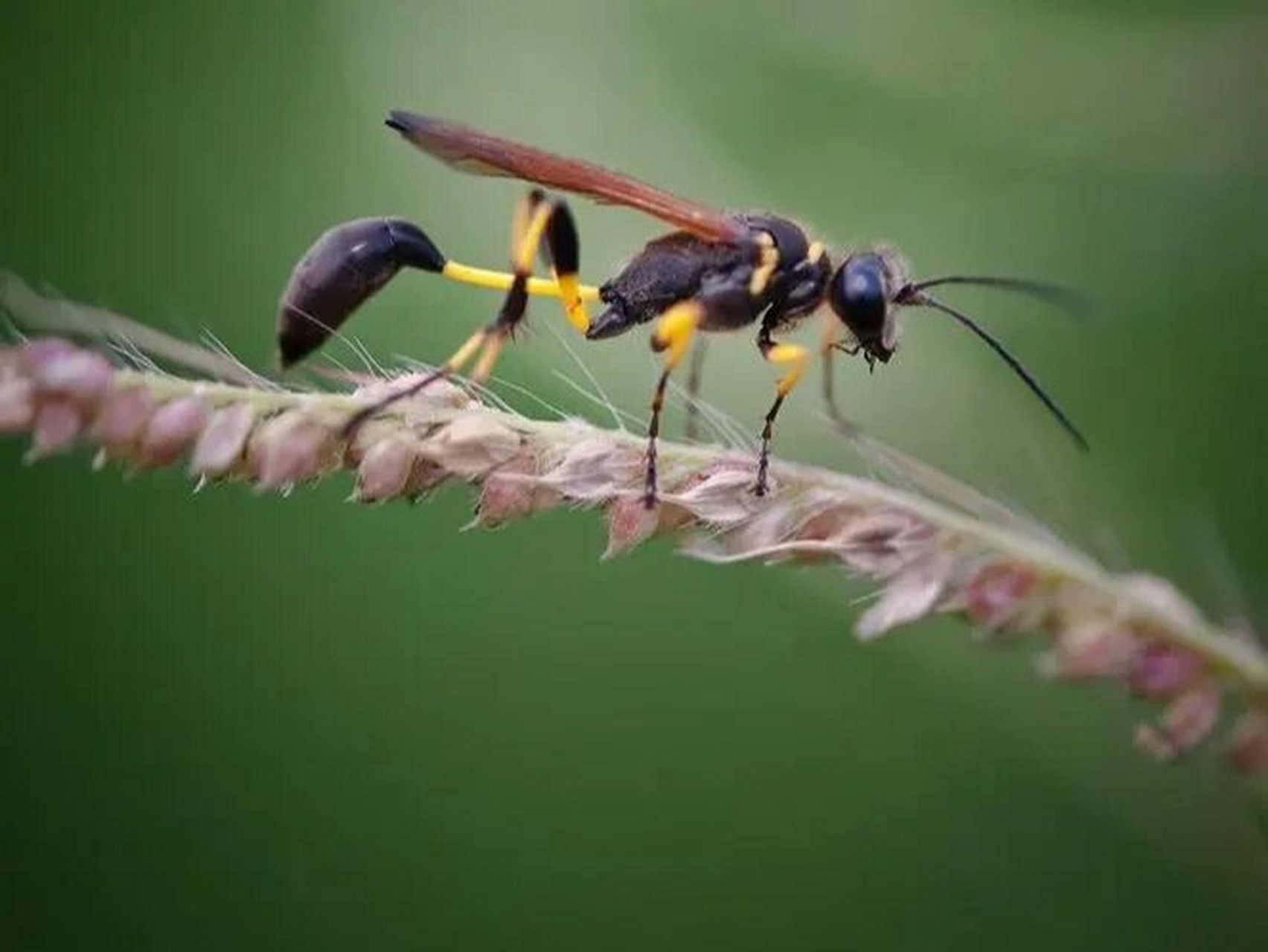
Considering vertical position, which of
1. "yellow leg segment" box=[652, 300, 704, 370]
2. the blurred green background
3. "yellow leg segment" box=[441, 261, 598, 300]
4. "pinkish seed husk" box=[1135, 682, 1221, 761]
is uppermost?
"pinkish seed husk" box=[1135, 682, 1221, 761]

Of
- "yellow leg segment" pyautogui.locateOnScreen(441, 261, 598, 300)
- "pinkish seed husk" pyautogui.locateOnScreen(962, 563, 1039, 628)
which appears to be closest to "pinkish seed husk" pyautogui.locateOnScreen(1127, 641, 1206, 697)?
"pinkish seed husk" pyautogui.locateOnScreen(962, 563, 1039, 628)

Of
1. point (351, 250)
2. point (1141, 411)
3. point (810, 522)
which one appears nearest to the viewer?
point (810, 522)

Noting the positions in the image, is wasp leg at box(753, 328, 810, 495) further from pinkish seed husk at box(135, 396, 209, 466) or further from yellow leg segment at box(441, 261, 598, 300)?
pinkish seed husk at box(135, 396, 209, 466)

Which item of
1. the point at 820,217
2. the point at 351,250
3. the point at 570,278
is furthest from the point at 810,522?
the point at 820,217

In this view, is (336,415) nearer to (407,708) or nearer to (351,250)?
(351,250)

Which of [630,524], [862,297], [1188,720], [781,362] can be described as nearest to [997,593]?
[1188,720]

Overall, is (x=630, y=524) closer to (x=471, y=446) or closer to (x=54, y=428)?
(x=471, y=446)
